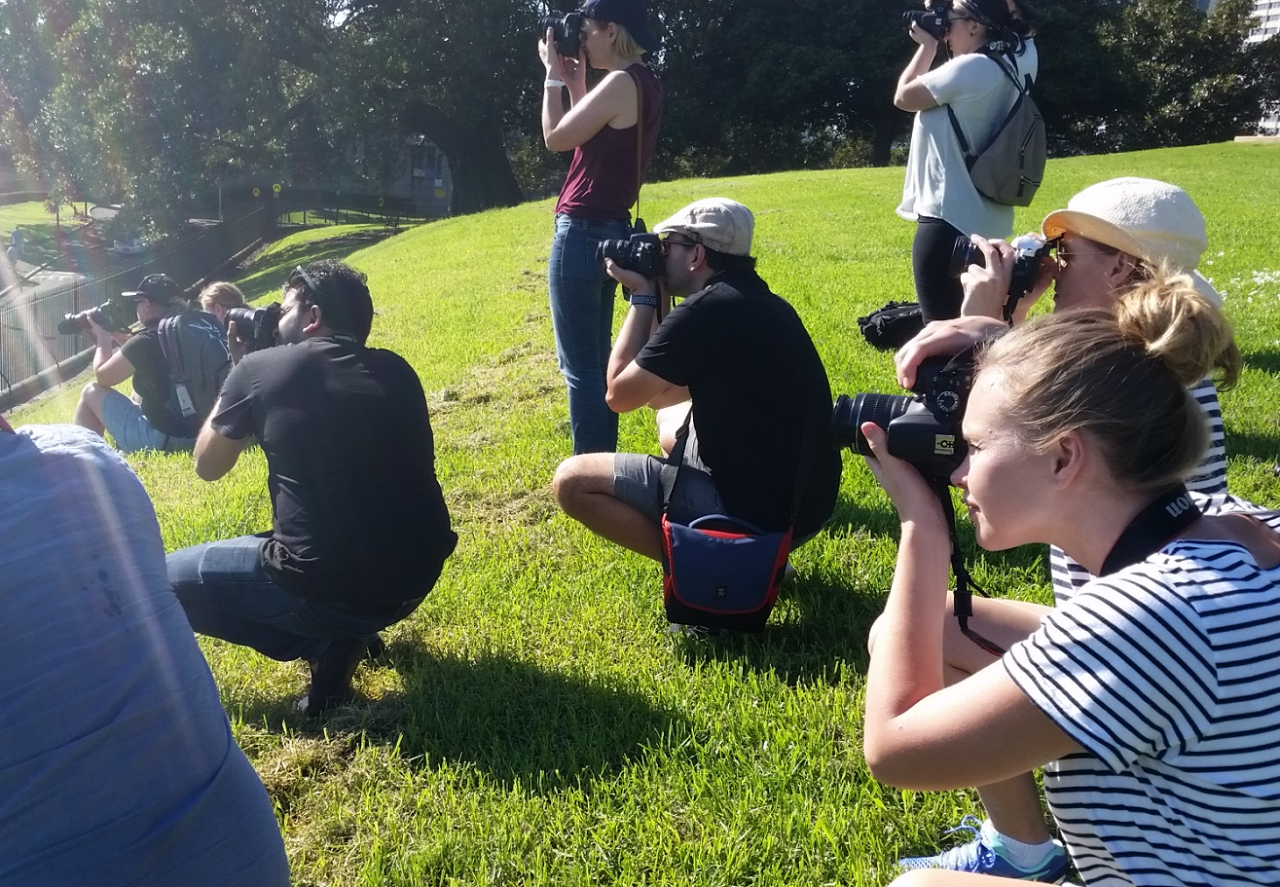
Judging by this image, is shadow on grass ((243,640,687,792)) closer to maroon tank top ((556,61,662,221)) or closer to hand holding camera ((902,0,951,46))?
maroon tank top ((556,61,662,221))

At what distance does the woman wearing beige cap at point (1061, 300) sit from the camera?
2027 mm

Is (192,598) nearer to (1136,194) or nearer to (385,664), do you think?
(385,664)

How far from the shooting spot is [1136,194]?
8.29 ft

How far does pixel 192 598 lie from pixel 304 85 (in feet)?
98.5

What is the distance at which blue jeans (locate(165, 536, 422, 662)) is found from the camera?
3.13 m

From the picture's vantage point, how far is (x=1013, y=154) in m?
3.96

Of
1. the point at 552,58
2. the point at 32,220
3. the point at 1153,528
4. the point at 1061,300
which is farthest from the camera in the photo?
the point at 32,220

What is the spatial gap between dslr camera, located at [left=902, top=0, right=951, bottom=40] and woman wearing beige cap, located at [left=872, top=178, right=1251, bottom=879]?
166cm

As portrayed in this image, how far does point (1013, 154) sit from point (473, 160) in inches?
1136

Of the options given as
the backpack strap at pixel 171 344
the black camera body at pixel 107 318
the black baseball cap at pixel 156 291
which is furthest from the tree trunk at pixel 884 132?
the backpack strap at pixel 171 344

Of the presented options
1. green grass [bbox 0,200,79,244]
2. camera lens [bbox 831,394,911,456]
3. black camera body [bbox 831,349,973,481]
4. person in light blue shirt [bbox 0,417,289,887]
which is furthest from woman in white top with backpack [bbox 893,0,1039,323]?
green grass [bbox 0,200,79,244]

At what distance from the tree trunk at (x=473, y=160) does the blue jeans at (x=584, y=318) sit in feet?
88.6

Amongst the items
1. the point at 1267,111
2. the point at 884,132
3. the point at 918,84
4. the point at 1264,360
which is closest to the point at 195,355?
the point at 918,84

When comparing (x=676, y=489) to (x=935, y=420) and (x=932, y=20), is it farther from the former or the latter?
(x=932, y=20)
